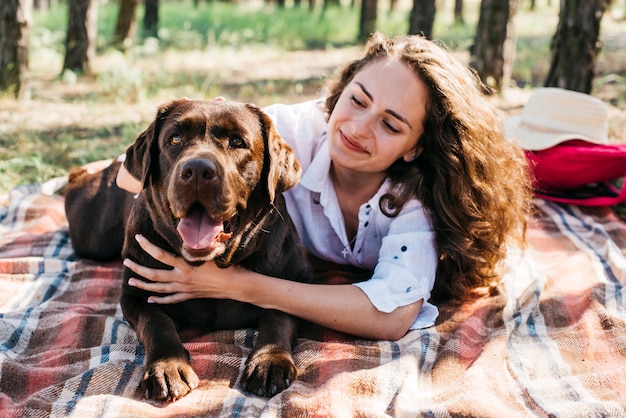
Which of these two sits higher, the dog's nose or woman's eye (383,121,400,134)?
woman's eye (383,121,400,134)

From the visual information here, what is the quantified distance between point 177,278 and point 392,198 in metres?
1.32

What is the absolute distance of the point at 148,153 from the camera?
130 inches

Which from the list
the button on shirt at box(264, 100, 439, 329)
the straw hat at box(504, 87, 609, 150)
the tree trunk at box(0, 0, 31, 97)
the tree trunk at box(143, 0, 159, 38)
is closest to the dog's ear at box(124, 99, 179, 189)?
the button on shirt at box(264, 100, 439, 329)

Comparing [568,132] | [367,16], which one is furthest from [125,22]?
[568,132]

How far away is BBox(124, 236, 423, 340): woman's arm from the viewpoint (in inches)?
135

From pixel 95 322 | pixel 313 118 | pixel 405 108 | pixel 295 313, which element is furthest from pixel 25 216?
pixel 405 108

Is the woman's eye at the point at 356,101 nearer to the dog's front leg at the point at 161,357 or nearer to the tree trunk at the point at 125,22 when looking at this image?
the dog's front leg at the point at 161,357

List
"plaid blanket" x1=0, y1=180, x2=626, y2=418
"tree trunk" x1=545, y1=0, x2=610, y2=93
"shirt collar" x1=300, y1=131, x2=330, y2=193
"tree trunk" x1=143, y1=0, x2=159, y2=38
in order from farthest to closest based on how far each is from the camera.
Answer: "tree trunk" x1=143, y1=0, x2=159, y2=38 < "tree trunk" x1=545, y1=0, x2=610, y2=93 < "shirt collar" x1=300, y1=131, x2=330, y2=193 < "plaid blanket" x1=0, y1=180, x2=626, y2=418

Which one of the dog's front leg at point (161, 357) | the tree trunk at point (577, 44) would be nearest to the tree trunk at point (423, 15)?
the tree trunk at point (577, 44)

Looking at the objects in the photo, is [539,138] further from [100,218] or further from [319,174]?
[100,218]

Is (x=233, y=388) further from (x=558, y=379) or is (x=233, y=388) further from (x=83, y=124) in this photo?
(x=83, y=124)

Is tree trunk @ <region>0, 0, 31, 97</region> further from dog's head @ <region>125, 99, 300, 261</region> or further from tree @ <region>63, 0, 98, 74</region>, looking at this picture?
dog's head @ <region>125, 99, 300, 261</region>

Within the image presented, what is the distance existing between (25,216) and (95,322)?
2021 mm

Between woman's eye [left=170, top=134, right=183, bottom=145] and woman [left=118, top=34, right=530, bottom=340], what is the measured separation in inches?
21.3
